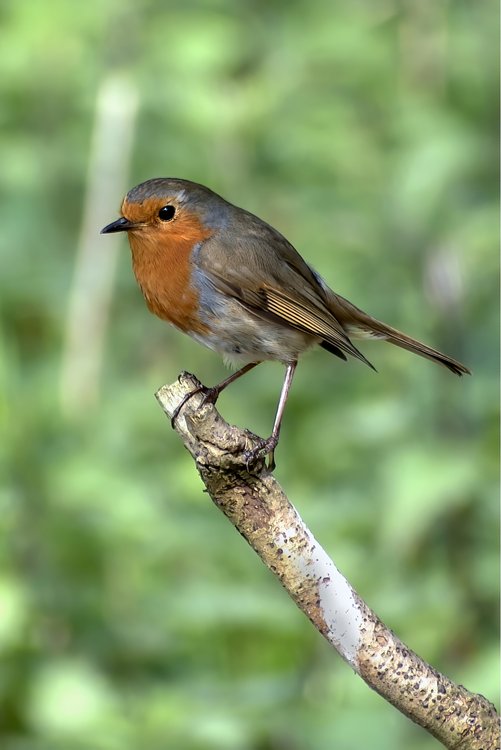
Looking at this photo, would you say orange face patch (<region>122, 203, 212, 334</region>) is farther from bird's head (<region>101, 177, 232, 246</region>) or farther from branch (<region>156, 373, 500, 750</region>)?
branch (<region>156, 373, 500, 750</region>)

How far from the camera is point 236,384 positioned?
4.97m

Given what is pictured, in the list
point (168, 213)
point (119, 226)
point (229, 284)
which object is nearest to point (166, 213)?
point (168, 213)

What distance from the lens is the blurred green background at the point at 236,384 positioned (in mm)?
3705

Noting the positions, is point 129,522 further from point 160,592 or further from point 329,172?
point 329,172

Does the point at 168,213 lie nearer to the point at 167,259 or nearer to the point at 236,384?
the point at 167,259

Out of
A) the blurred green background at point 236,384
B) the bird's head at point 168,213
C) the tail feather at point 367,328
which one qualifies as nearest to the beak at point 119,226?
the bird's head at point 168,213

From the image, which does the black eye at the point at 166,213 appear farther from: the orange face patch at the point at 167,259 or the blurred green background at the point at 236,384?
the blurred green background at the point at 236,384

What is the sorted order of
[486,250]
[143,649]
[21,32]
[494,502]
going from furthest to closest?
[21,32]
[486,250]
[143,649]
[494,502]

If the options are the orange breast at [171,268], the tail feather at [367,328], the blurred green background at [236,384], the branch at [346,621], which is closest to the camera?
the branch at [346,621]

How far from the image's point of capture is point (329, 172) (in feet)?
19.5

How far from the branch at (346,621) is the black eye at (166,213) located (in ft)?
4.54

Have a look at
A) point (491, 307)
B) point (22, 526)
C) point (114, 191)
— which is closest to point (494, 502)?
point (491, 307)

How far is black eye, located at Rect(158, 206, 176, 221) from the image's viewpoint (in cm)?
356

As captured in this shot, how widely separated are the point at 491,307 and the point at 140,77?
1846mm
